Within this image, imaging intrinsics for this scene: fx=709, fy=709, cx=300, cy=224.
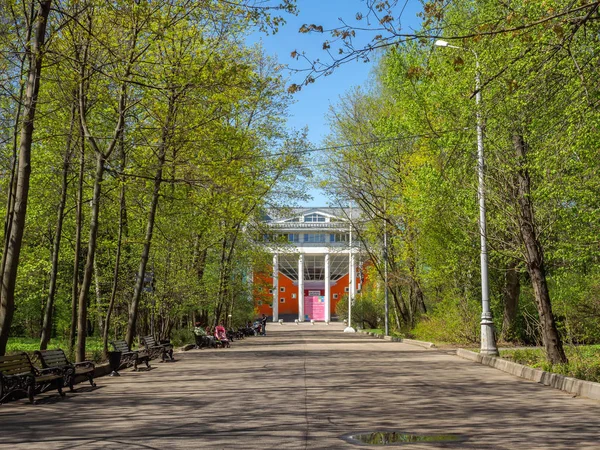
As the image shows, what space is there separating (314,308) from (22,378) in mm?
108290

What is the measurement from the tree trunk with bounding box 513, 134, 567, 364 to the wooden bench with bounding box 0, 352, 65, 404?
456 inches

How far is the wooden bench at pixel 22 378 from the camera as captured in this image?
1212 centimetres

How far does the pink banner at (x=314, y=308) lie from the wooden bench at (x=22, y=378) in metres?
106

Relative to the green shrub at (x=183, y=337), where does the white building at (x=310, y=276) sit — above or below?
above

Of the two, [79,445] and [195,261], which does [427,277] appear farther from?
[79,445]

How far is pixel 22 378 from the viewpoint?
A: 1238cm

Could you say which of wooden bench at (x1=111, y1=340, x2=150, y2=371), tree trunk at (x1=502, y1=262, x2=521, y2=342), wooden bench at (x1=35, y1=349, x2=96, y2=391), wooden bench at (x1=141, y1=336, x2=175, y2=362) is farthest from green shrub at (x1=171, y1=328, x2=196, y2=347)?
wooden bench at (x1=35, y1=349, x2=96, y2=391)

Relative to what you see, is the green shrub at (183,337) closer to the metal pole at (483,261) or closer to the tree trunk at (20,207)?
the metal pole at (483,261)

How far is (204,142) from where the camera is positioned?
67.5 ft

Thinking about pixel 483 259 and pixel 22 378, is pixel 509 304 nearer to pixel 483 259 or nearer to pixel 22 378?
pixel 483 259

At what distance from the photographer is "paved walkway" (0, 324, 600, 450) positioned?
327 inches

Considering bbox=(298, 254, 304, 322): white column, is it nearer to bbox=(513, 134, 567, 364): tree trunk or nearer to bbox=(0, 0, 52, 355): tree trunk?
bbox=(513, 134, 567, 364): tree trunk

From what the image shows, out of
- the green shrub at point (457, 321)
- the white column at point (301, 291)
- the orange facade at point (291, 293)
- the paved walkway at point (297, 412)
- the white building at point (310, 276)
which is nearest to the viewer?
the paved walkway at point (297, 412)

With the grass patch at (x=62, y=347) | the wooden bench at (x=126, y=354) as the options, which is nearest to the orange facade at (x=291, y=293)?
the grass patch at (x=62, y=347)
